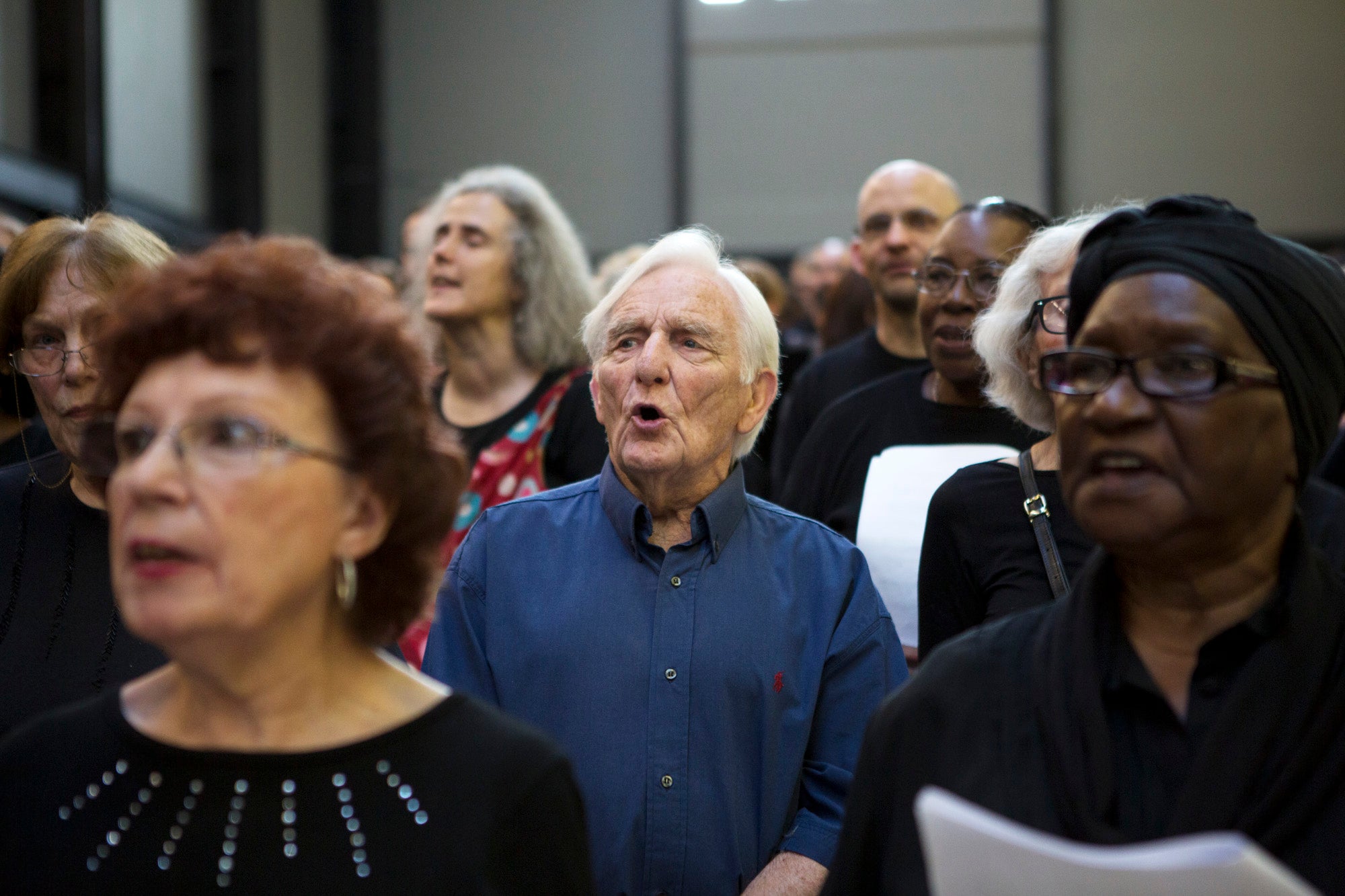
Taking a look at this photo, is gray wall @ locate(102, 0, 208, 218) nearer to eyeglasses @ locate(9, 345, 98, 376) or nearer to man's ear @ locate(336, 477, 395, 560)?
eyeglasses @ locate(9, 345, 98, 376)

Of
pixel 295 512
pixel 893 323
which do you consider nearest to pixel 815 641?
pixel 295 512

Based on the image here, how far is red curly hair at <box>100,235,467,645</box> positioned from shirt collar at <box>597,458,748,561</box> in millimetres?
830

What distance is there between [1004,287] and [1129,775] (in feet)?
5.15

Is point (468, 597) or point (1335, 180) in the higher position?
point (1335, 180)

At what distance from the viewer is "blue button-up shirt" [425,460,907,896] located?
96.3 inches

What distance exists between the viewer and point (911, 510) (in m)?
3.24

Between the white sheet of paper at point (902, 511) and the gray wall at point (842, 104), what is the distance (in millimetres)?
7173

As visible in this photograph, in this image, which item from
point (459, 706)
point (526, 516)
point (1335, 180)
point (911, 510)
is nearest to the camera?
point (459, 706)

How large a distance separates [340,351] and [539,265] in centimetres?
281

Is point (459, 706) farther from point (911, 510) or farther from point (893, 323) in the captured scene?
point (893, 323)

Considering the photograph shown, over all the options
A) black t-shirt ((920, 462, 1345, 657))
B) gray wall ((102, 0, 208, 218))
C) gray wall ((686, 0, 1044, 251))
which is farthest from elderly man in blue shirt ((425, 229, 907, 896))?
gray wall ((686, 0, 1044, 251))

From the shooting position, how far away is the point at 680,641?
8.29 ft

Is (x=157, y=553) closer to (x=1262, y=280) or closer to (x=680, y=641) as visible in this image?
(x=680, y=641)

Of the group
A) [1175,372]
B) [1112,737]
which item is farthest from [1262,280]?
[1112,737]
